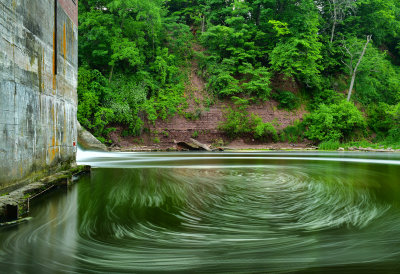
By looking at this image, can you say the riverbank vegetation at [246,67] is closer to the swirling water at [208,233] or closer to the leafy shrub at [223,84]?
the leafy shrub at [223,84]

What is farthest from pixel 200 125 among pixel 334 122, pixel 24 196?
pixel 24 196

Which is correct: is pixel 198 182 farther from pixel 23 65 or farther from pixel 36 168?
pixel 23 65

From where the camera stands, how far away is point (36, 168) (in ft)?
20.5

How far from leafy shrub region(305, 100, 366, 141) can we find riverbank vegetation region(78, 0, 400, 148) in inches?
4.0

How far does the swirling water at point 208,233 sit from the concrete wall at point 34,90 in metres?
0.88

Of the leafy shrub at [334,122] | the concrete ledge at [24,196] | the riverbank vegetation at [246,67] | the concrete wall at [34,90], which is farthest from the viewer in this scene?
the leafy shrub at [334,122]

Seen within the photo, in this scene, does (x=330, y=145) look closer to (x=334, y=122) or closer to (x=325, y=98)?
(x=334, y=122)

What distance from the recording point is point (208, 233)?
12.7 ft

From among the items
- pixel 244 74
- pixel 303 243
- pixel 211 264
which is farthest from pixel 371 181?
pixel 244 74

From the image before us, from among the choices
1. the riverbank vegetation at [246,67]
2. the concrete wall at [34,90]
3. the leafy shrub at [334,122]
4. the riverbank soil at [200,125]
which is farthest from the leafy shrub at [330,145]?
the concrete wall at [34,90]

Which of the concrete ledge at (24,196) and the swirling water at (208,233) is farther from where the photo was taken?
the concrete ledge at (24,196)

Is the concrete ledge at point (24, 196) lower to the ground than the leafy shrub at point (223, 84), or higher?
lower

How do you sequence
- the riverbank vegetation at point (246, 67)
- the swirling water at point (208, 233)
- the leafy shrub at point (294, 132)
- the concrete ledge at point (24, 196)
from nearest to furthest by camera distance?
1. the swirling water at point (208, 233)
2. the concrete ledge at point (24, 196)
3. the riverbank vegetation at point (246, 67)
4. the leafy shrub at point (294, 132)

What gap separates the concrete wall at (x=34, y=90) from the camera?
493 centimetres
